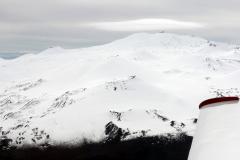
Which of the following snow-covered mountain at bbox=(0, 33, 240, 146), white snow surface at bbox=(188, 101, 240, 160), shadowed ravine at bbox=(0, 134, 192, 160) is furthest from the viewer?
snow-covered mountain at bbox=(0, 33, 240, 146)

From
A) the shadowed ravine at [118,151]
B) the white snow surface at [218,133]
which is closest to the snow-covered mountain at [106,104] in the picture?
the shadowed ravine at [118,151]

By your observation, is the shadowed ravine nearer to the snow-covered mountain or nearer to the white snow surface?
the snow-covered mountain

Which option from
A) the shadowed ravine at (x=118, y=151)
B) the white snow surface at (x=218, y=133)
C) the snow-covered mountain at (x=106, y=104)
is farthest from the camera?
the snow-covered mountain at (x=106, y=104)

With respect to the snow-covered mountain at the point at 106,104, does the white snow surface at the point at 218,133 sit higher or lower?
lower

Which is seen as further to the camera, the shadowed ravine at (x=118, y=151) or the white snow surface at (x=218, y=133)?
the shadowed ravine at (x=118, y=151)

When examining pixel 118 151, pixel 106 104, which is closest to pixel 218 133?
pixel 118 151

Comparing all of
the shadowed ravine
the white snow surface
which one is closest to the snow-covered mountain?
the shadowed ravine

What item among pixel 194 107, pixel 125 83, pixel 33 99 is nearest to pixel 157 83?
pixel 125 83

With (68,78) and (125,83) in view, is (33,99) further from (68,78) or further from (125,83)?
(125,83)

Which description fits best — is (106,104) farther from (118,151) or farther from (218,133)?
(218,133)

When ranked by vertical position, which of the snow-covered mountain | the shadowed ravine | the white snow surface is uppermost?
the snow-covered mountain

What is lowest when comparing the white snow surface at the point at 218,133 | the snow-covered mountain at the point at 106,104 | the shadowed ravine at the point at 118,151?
the white snow surface at the point at 218,133

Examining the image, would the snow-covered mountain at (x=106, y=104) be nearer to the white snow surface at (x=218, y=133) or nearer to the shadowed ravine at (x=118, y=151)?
the shadowed ravine at (x=118, y=151)
